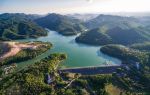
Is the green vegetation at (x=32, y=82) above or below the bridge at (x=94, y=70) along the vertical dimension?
above

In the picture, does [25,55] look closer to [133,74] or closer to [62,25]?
[133,74]

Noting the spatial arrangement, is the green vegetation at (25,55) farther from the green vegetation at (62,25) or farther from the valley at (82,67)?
the green vegetation at (62,25)

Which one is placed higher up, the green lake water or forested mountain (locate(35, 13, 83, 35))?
forested mountain (locate(35, 13, 83, 35))

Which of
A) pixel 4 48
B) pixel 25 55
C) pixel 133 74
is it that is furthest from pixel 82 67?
pixel 4 48

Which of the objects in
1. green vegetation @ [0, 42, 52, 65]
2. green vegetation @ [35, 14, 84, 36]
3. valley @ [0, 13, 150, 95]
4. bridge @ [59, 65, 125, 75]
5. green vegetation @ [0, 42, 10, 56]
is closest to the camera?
valley @ [0, 13, 150, 95]

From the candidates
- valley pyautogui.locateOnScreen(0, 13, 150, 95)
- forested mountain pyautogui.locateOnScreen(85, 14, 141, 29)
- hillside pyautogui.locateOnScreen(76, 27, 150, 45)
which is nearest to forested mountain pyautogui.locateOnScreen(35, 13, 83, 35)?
forested mountain pyautogui.locateOnScreen(85, 14, 141, 29)

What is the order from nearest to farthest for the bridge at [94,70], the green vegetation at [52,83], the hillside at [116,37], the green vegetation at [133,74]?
the green vegetation at [52,83] → the green vegetation at [133,74] → the bridge at [94,70] → the hillside at [116,37]

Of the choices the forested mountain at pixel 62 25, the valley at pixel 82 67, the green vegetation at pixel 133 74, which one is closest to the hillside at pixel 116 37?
the valley at pixel 82 67

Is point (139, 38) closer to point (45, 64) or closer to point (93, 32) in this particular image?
point (93, 32)

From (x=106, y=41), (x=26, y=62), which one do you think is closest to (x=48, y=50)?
(x=26, y=62)

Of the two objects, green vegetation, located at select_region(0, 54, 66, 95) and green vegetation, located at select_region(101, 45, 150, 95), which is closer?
green vegetation, located at select_region(0, 54, 66, 95)

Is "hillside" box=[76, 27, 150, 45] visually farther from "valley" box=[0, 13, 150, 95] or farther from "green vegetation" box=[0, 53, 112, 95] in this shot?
"green vegetation" box=[0, 53, 112, 95]
